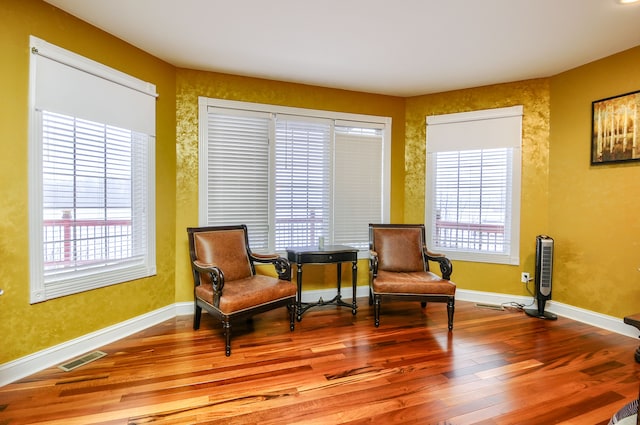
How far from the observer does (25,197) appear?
2.28 metres

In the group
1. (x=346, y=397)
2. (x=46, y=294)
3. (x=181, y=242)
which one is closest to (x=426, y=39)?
(x=346, y=397)

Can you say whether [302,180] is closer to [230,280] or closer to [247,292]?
[230,280]

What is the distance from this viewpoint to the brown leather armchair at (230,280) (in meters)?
2.70

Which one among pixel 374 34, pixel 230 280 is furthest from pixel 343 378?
pixel 374 34

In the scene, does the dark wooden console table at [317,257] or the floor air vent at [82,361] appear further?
the dark wooden console table at [317,257]

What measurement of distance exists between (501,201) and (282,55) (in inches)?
117

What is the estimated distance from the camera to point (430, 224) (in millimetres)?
4316

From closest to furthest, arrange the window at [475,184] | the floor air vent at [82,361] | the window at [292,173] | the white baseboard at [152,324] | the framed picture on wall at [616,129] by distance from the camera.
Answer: the white baseboard at [152,324] < the floor air vent at [82,361] < the framed picture on wall at [616,129] < the window at [292,173] < the window at [475,184]

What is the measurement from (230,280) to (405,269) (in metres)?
1.93

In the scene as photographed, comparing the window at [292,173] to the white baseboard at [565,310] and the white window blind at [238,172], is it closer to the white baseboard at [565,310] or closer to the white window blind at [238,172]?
the white window blind at [238,172]

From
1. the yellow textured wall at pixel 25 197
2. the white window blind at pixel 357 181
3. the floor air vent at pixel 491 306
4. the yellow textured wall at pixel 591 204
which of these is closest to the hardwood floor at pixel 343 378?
the yellow textured wall at pixel 25 197

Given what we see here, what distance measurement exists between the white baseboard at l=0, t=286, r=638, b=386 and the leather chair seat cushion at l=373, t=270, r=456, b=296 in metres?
1.00

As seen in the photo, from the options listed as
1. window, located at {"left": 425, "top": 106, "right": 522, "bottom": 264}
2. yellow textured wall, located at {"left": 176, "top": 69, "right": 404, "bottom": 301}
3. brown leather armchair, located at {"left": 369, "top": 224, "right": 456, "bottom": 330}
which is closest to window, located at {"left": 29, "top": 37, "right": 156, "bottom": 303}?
yellow textured wall, located at {"left": 176, "top": 69, "right": 404, "bottom": 301}

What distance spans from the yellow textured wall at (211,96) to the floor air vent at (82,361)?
98 cm
